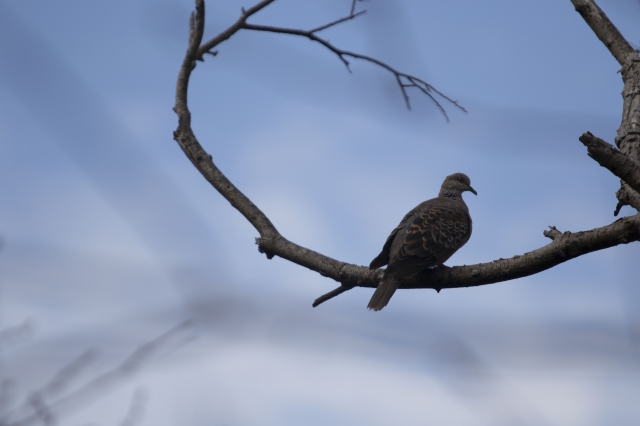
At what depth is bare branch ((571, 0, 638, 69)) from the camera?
4648 mm

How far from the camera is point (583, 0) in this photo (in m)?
4.71

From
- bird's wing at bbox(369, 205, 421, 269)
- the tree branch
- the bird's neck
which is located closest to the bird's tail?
bird's wing at bbox(369, 205, 421, 269)

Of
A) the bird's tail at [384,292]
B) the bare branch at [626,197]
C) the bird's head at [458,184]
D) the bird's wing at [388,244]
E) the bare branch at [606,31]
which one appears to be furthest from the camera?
the bird's head at [458,184]

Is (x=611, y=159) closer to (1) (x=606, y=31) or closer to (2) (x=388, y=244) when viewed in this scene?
(1) (x=606, y=31)

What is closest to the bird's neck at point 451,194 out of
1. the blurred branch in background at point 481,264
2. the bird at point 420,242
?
the bird at point 420,242

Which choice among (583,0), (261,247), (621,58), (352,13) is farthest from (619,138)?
(261,247)

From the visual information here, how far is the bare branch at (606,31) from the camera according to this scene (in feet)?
15.3

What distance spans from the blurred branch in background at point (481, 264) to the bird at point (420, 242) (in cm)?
Answer: 13

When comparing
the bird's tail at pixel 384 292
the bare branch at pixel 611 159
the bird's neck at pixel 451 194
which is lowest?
the bare branch at pixel 611 159

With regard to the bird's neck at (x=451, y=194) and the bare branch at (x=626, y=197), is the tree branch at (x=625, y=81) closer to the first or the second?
the bare branch at (x=626, y=197)

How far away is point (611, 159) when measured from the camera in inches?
123

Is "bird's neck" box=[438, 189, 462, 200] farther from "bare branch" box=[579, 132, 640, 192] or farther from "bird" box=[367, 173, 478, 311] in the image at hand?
"bare branch" box=[579, 132, 640, 192]

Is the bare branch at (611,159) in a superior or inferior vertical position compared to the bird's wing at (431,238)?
inferior

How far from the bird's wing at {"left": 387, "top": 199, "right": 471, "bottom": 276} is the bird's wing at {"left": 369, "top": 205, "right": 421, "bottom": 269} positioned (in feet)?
0.41
